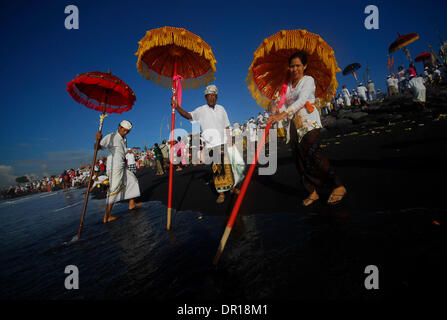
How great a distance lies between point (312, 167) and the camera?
2.75 meters

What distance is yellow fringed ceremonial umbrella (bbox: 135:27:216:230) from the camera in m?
2.80

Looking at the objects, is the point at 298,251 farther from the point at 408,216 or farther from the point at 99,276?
the point at 99,276

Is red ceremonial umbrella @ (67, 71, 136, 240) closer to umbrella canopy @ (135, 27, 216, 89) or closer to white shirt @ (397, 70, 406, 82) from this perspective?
umbrella canopy @ (135, 27, 216, 89)

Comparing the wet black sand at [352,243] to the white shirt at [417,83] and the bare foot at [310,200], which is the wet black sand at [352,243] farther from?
the white shirt at [417,83]

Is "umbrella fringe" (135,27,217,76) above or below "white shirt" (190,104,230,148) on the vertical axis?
above

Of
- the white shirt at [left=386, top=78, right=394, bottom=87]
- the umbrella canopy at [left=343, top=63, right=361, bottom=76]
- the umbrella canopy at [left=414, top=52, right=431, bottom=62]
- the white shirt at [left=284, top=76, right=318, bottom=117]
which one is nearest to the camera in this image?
the white shirt at [left=284, top=76, right=318, bottom=117]

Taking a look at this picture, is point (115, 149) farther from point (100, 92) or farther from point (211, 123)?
point (211, 123)

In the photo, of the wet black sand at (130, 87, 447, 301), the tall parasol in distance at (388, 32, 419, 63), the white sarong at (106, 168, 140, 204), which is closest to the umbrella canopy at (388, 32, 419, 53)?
the tall parasol in distance at (388, 32, 419, 63)

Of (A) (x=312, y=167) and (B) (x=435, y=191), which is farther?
(A) (x=312, y=167)

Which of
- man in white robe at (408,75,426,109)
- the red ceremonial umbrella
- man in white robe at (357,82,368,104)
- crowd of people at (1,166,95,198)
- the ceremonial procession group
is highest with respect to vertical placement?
man in white robe at (357,82,368,104)

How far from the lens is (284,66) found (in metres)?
3.34

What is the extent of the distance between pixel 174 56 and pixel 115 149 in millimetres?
2356
